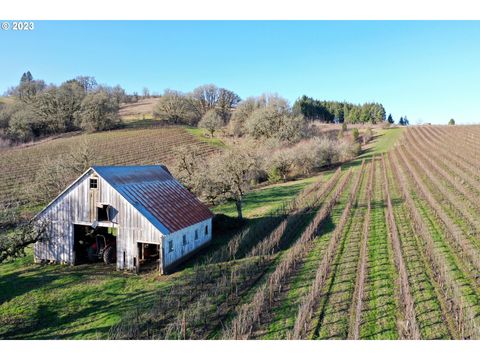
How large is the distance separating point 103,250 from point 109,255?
24.4 inches

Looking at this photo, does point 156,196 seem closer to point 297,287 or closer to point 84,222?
point 84,222

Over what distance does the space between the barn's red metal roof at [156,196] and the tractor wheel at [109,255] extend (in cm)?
374

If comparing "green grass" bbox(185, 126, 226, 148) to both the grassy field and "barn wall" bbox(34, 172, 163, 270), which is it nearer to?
"barn wall" bbox(34, 172, 163, 270)

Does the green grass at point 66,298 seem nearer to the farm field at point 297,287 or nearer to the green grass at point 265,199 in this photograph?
the farm field at point 297,287

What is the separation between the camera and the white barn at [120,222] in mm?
20250

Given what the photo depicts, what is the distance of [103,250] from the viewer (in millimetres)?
22031

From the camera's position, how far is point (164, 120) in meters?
104

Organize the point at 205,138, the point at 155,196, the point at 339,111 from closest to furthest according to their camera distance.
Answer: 1. the point at 155,196
2. the point at 205,138
3. the point at 339,111

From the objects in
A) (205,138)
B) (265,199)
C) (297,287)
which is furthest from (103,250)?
(205,138)

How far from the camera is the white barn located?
797 inches

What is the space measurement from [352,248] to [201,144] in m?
61.7

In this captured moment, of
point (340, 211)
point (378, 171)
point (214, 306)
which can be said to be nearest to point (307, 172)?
point (378, 171)

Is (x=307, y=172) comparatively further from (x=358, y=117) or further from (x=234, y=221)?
(x=358, y=117)

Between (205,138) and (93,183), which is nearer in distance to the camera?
(93,183)
